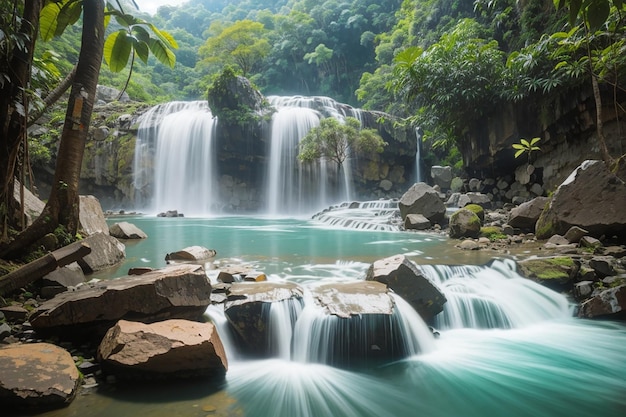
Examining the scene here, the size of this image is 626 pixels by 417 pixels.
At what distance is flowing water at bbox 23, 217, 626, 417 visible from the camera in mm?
2834

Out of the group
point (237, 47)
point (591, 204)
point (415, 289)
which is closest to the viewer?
point (415, 289)

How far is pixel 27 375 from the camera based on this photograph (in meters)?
2.50

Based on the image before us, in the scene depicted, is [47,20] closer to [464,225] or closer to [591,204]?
[464,225]

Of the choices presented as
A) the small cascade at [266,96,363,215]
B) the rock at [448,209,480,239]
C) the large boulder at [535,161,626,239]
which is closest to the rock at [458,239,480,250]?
the rock at [448,209,480,239]

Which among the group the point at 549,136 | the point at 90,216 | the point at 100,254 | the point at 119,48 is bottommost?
the point at 100,254

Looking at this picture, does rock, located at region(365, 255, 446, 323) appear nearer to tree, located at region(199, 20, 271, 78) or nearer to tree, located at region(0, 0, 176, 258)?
tree, located at region(0, 0, 176, 258)

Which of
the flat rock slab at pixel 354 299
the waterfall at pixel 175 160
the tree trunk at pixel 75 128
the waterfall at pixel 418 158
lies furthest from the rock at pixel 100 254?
the waterfall at pixel 418 158

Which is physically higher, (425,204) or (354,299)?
(425,204)

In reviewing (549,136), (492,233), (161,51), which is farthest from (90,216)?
(549,136)

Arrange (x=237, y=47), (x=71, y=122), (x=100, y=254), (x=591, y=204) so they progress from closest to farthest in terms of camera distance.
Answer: (x=71, y=122) → (x=100, y=254) → (x=591, y=204) → (x=237, y=47)

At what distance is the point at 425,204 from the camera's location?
37.8 ft

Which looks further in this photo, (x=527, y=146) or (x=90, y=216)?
(x=527, y=146)

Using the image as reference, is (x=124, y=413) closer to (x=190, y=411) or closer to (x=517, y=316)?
(x=190, y=411)

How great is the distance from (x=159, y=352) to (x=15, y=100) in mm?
3388
